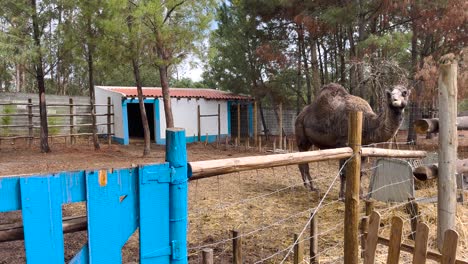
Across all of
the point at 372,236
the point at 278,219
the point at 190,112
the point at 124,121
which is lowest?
the point at 278,219

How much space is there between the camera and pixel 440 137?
3125 millimetres

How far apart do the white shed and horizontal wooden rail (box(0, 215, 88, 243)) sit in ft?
49.5

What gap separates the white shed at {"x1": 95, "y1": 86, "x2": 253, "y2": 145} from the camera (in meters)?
17.0

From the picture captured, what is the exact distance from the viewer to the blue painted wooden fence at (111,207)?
4.75 ft

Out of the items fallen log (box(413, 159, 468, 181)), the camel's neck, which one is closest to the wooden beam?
fallen log (box(413, 159, 468, 181))

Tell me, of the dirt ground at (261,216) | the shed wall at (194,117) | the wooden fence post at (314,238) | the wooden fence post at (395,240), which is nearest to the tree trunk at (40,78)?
the dirt ground at (261,216)

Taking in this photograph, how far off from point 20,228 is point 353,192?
6.66 ft

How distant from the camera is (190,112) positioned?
18281 millimetres

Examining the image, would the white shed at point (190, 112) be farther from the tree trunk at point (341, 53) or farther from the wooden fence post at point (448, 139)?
the wooden fence post at point (448, 139)

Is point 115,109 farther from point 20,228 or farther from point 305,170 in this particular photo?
point 20,228

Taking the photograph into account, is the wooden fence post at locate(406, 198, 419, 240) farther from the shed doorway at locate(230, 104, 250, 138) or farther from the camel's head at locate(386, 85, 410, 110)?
the shed doorway at locate(230, 104, 250, 138)

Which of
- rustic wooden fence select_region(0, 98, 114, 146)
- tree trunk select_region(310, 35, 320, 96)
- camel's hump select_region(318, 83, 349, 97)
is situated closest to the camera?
camel's hump select_region(318, 83, 349, 97)

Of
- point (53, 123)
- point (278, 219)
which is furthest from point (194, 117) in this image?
point (278, 219)

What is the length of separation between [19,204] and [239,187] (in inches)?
254
